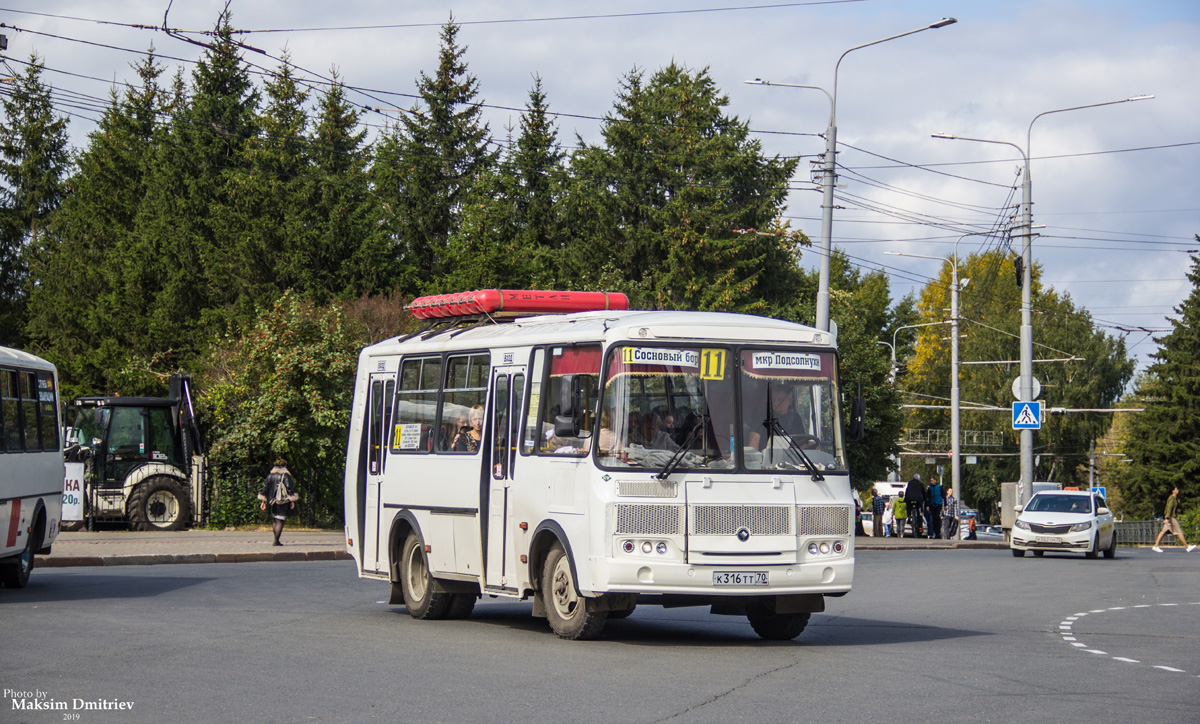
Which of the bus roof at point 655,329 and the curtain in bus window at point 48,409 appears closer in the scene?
the bus roof at point 655,329

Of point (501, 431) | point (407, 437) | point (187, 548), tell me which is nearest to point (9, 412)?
point (407, 437)

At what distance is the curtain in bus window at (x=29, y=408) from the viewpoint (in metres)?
17.8

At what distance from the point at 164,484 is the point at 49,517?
13566mm

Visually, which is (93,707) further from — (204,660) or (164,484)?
(164,484)

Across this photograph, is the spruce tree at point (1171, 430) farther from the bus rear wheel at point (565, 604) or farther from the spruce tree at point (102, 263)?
the bus rear wheel at point (565, 604)

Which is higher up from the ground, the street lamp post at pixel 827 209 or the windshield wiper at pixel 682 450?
the street lamp post at pixel 827 209

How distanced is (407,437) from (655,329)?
420 centimetres

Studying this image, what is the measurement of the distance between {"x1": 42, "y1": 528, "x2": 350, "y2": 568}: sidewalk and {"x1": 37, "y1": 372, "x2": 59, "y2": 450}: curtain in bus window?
4412 mm

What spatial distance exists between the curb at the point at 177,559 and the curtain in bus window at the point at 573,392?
1236 cm

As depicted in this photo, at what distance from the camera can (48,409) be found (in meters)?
18.8

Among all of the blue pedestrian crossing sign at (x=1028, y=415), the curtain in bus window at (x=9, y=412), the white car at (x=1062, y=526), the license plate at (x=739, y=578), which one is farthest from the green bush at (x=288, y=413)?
the license plate at (x=739, y=578)

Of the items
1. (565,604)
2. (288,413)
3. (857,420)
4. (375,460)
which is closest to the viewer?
(565,604)

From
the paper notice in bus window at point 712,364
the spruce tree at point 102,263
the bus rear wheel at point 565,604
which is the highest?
the spruce tree at point 102,263

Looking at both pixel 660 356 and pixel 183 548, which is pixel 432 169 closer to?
pixel 183 548
